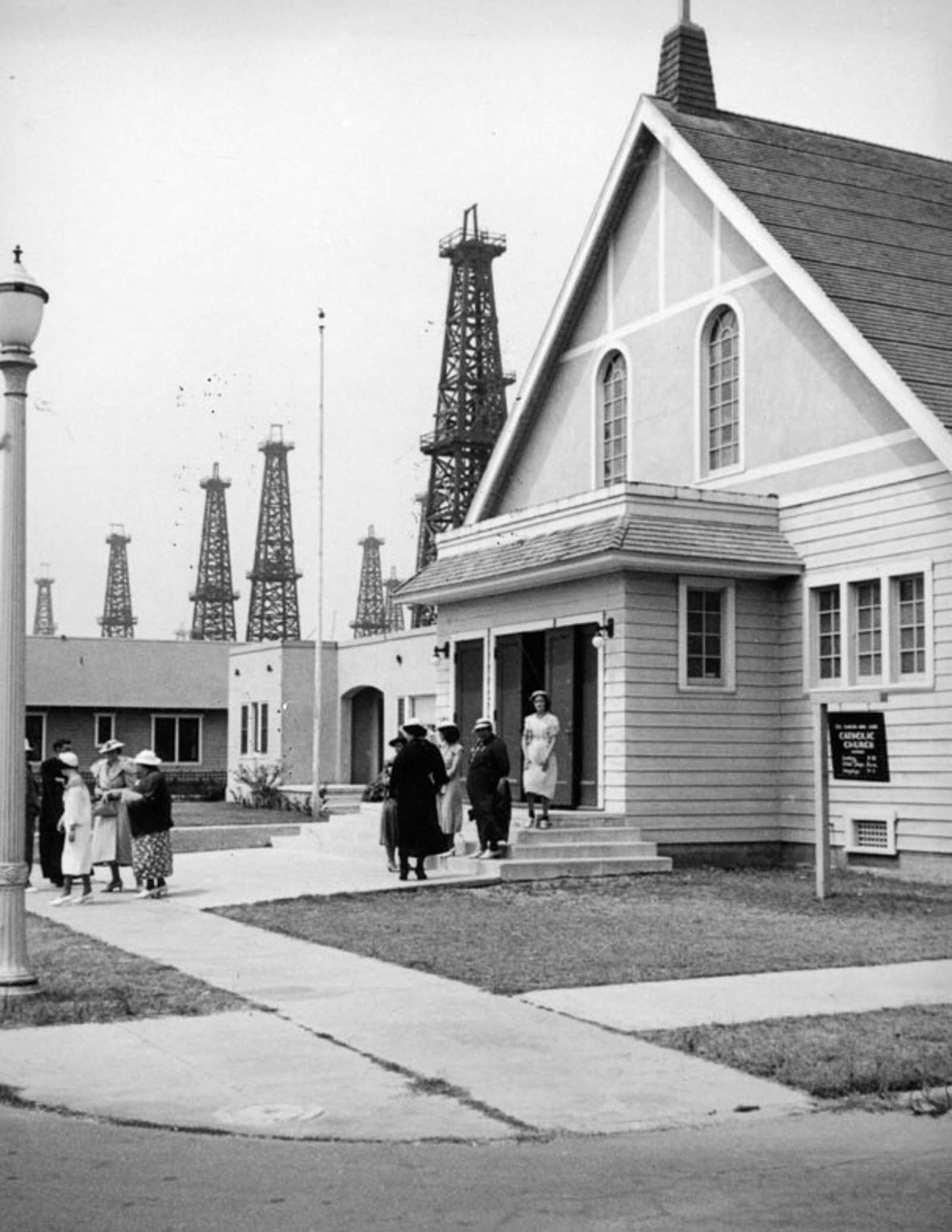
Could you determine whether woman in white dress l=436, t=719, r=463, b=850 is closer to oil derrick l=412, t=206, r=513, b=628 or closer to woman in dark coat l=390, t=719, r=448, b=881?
woman in dark coat l=390, t=719, r=448, b=881

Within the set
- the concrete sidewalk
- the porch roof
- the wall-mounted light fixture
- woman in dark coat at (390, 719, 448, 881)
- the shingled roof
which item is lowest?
the concrete sidewalk

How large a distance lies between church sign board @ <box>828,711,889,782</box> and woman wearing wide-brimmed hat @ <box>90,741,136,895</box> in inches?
292

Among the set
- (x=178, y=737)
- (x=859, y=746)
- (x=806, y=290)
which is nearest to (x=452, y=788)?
(x=859, y=746)

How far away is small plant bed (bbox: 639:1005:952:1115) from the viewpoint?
7809 millimetres

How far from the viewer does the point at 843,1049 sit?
8609 mm

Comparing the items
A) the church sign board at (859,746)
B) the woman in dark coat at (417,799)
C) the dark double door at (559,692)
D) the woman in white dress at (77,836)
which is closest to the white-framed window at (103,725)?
the dark double door at (559,692)

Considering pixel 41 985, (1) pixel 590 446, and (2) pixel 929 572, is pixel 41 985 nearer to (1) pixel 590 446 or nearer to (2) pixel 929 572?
(2) pixel 929 572

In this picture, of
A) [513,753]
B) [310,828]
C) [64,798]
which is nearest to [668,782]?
[513,753]

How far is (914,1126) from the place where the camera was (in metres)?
7.11

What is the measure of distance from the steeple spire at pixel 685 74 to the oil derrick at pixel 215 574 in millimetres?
84162

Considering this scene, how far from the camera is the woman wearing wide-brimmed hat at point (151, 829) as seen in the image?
1645 cm

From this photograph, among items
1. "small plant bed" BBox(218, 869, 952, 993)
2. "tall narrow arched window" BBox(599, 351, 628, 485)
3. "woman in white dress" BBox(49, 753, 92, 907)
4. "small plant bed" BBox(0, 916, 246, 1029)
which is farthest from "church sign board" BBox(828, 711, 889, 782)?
"tall narrow arched window" BBox(599, 351, 628, 485)

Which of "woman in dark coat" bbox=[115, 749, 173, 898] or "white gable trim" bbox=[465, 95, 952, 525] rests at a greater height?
"white gable trim" bbox=[465, 95, 952, 525]

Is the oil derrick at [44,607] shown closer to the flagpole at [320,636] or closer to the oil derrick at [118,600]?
the oil derrick at [118,600]
